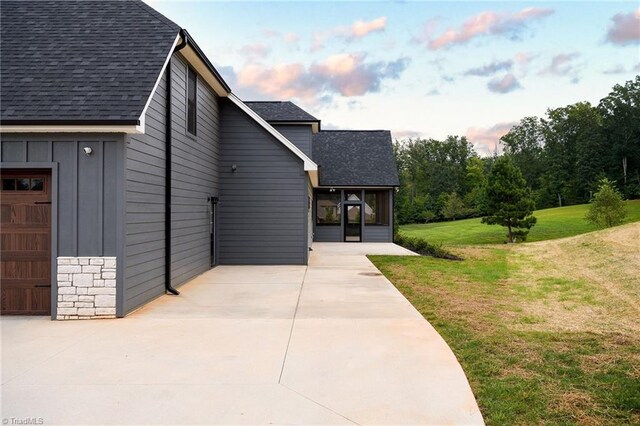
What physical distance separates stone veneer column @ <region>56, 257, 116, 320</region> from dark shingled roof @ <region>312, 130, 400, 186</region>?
15634 millimetres

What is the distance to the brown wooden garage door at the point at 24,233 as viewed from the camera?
634cm

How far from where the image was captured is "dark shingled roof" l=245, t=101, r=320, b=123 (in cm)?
1662

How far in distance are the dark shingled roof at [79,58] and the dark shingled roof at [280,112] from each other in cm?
866

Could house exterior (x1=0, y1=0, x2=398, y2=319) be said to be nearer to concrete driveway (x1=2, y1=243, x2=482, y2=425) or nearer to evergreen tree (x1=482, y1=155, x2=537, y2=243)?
concrete driveway (x1=2, y1=243, x2=482, y2=425)

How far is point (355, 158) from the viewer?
23.2 m

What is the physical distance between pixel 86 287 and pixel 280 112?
12065 millimetres

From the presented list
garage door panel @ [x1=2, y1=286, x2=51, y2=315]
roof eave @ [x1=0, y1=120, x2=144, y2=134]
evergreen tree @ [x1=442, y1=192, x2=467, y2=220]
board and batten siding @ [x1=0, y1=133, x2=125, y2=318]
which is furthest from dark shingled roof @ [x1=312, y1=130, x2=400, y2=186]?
evergreen tree @ [x1=442, y1=192, x2=467, y2=220]

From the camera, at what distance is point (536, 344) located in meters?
5.12

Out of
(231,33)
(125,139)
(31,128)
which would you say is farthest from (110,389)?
(231,33)

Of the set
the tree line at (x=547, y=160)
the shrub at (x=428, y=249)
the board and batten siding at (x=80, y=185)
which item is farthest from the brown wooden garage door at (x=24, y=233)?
the tree line at (x=547, y=160)

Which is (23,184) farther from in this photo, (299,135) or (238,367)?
(299,135)

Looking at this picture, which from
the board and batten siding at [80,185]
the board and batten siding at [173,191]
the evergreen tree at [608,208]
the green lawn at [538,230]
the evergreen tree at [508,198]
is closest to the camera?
the board and batten siding at [80,185]

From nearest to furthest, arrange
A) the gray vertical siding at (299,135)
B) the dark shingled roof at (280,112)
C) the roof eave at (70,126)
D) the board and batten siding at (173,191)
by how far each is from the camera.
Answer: the roof eave at (70,126) → the board and batten siding at (173,191) → the dark shingled roof at (280,112) → the gray vertical siding at (299,135)

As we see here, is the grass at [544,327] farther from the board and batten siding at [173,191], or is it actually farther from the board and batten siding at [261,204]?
the board and batten siding at [173,191]
